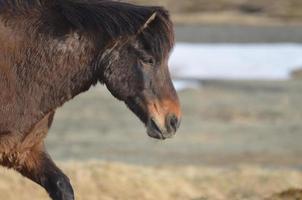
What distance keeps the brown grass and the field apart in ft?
0.04

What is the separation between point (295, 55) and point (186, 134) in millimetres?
17045

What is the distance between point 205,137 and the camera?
19.4 meters

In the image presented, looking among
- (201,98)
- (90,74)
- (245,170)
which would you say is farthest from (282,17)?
(90,74)

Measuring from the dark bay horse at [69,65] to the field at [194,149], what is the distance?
3192mm

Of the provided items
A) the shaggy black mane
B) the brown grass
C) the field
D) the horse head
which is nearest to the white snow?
the field

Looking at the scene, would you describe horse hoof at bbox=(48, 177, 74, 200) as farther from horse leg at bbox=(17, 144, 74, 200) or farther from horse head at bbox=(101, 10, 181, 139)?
horse head at bbox=(101, 10, 181, 139)

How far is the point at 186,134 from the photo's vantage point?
1959 centimetres

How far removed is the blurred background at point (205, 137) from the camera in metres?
12.4

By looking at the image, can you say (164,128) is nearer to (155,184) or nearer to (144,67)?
(144,67)

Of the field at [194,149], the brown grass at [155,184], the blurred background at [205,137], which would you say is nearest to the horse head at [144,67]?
the blurred background at [205,137]

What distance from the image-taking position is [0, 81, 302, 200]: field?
39.7ft

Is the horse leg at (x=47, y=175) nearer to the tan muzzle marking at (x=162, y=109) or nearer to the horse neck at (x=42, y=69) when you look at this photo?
the horse neck at (x=42, y=69)

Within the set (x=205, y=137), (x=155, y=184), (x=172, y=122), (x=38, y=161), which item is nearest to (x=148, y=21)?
(x=172, y=122)

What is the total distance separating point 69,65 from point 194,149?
1057cm
